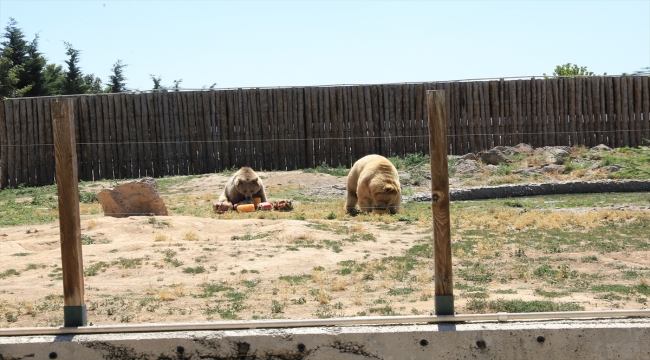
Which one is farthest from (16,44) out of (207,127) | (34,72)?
(207,127)

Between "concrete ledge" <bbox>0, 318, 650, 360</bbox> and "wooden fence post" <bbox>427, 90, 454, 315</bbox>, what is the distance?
0.79ft

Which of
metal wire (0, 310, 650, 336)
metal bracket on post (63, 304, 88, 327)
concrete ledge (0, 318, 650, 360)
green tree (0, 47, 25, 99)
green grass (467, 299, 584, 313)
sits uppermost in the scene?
green tree (0, 47, 25, 99)

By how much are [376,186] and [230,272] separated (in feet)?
17.0

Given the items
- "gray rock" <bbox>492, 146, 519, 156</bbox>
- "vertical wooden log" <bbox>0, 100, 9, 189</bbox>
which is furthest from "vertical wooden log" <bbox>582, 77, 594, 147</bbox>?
"vertical wooden log" <bbox>0, 100, 9, 189</bbox>

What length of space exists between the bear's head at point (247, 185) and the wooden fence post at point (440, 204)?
389 inches

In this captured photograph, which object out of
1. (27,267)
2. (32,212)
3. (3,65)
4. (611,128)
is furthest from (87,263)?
(3,65)

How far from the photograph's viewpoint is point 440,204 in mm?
5586

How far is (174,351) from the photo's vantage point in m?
5.41

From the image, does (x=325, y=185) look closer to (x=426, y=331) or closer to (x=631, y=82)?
(x=631, y=82)

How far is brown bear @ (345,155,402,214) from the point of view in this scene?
13492 millimetres

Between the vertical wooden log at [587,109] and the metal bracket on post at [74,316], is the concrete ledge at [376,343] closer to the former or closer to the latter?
the metal bracket on post at [74,316]

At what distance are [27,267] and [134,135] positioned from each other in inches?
615

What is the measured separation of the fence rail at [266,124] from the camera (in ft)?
78.6

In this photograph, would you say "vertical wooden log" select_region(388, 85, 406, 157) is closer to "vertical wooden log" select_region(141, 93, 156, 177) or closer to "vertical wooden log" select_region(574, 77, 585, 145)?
"vertical wooden log" select_region(574, 77, 585, 145)
